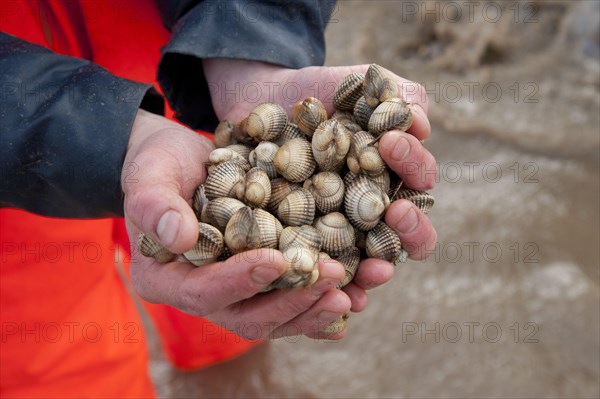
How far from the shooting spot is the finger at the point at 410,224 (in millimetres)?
1933

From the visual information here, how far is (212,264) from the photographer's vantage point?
69.1 inches

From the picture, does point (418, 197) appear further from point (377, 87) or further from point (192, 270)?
point (192, 270)

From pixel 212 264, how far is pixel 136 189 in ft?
1.03

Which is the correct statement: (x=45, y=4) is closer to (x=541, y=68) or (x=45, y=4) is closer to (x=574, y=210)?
(x=574, y=210)

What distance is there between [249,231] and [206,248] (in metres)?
0.14

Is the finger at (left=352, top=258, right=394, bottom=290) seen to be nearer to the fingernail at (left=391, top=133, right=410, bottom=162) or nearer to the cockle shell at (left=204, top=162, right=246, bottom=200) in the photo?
the fingernail at (left=391, top=133, right=410, bottom=162)

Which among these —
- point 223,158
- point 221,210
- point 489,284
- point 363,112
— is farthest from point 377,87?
point 489,284

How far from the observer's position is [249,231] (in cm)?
178

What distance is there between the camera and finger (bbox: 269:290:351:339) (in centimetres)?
179

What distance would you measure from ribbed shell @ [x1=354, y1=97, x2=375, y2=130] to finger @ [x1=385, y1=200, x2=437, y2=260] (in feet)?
1.21

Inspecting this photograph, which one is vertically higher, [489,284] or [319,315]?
[319,315]

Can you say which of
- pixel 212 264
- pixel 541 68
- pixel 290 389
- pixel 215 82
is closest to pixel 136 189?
pixel 212 264

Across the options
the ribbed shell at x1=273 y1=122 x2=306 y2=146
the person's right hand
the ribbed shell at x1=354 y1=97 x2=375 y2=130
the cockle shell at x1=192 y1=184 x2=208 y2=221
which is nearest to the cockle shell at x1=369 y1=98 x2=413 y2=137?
the ribbed shell at x1=354 y1=97 x2=375 y2=130

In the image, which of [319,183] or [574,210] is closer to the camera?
[319,183]
